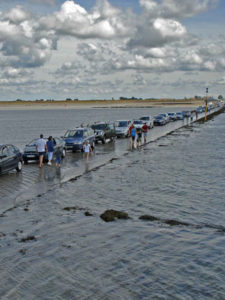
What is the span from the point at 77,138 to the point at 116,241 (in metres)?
18.1

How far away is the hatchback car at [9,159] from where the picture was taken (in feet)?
59.8

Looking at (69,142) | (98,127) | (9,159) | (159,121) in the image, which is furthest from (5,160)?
(159,121)

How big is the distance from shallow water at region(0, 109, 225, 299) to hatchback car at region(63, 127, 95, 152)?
28.9 feet

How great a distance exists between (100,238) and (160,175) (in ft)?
29.9

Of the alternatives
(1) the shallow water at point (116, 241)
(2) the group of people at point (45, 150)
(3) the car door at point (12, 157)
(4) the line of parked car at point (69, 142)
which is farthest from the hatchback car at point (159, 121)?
(1) the shallow water at point (116, 241)

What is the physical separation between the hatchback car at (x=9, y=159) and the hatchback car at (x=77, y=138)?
23.7 ft

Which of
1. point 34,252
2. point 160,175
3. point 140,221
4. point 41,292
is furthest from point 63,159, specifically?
point 41,292

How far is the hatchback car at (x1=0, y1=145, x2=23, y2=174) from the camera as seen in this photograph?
59.8 feet

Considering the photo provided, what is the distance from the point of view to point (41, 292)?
24.0ft

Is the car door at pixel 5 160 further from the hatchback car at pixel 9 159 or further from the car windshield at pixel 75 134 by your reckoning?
the car windshield at pixel 75 134

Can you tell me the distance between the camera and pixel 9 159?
61.5 ft

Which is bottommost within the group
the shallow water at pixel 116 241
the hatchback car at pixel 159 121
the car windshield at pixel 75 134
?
the shallow water at pixel 116 241

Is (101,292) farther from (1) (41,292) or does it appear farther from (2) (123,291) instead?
(1) (41,292)

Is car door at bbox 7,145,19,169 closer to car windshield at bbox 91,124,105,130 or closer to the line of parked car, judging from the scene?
the line of parked car
